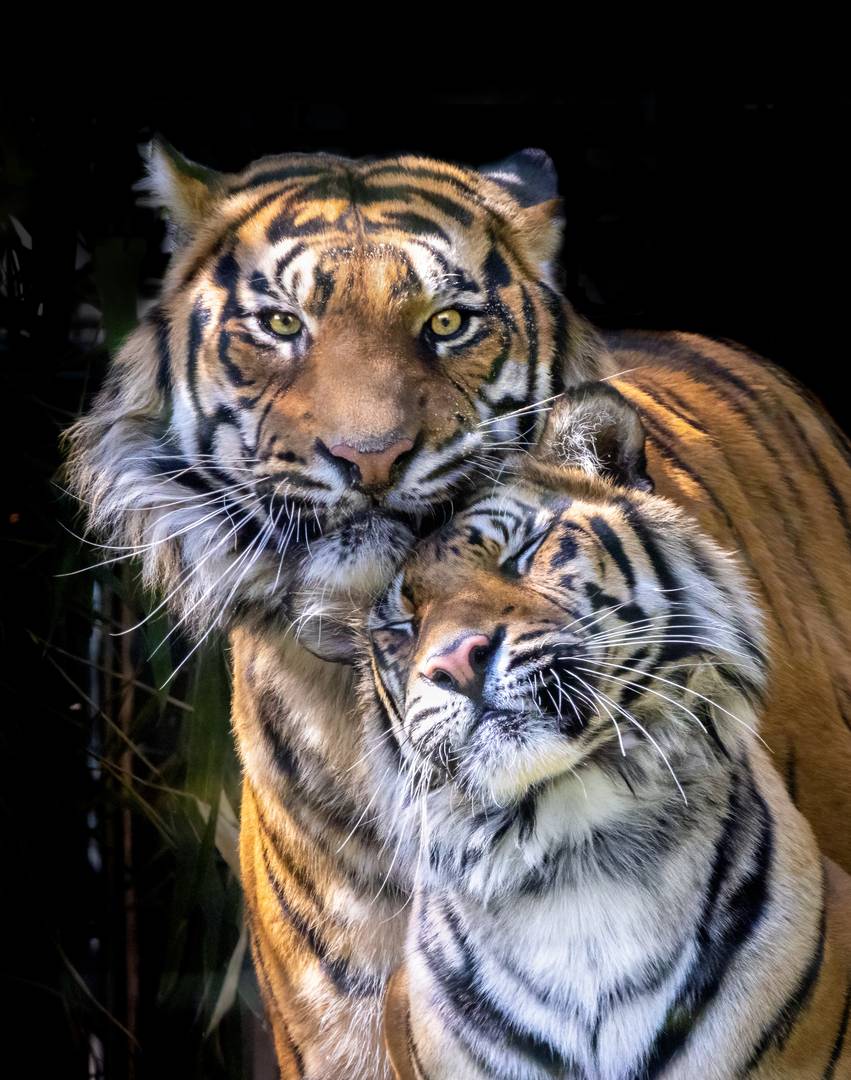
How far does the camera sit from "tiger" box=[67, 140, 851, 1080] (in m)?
1.13

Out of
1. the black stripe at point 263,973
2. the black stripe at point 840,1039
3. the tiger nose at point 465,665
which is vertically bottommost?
the black stripe at point 263,973

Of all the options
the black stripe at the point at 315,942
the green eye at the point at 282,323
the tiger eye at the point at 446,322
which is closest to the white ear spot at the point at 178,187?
the green eye at the point at 282,323

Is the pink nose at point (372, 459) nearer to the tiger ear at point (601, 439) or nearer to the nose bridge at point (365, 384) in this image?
the nose bridge at point (365, 384)

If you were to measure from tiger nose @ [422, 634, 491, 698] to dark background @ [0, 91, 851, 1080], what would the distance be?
382 millimetres

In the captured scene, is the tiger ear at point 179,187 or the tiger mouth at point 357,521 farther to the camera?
the tiger ear at point 179,187

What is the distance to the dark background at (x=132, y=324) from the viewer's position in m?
1.28

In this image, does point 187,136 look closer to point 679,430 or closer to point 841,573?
point 679,430

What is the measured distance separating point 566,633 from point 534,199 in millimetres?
442

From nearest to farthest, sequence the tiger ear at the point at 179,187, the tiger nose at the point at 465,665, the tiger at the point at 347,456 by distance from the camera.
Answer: the tiger nose at the point at 465,665, the tiger at the point at 347,456, the tiger ear at the point at 179,187

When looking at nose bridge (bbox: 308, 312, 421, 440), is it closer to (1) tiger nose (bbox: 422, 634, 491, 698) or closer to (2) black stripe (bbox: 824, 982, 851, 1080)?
(1) tiger nose (bbox: 422, 634, 491, 698)

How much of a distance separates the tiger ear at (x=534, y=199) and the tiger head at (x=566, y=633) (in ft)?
0.52

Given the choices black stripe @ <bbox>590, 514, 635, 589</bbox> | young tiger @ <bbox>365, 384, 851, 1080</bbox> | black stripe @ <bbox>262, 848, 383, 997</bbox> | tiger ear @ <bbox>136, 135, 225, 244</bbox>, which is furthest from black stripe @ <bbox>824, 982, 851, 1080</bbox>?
tiger ear @ <bbox>136, 135, 225, 244</bbox>

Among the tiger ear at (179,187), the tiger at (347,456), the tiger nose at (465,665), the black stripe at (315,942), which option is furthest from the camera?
the black stripe at (315,942)

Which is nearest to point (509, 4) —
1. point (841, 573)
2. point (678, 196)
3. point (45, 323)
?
point (678, 196)
